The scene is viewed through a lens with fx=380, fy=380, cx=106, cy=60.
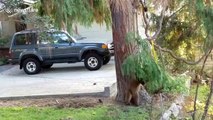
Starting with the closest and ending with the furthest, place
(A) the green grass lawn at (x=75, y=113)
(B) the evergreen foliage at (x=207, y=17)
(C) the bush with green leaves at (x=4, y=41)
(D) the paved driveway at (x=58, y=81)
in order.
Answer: (B) the evergreen foliage at (x=207, y=17) < (A) the green grass lawn at (x=75, y=113) < (D) the paved driveway at (x=58, y=81) < (C) the bush with green leaves at (x=4, y=41)

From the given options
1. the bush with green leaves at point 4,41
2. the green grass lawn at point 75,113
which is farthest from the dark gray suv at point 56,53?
the green grass lawn at point 75,113

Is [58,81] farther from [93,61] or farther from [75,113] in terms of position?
[75,113]

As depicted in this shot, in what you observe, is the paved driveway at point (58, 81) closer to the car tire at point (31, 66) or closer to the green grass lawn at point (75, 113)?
the car tire at point (31, 66)

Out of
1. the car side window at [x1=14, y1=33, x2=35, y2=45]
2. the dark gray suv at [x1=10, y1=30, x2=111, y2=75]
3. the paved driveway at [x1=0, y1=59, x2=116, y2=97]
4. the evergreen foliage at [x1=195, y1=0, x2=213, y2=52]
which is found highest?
the evergreen foliage at [x1=195, y1=0, x2=213, y2=52]

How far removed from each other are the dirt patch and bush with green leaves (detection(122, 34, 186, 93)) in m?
2.07

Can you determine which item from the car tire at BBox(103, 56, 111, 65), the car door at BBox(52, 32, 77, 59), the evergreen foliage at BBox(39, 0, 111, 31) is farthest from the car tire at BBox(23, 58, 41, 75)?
the evergreen foliage at BBox(39, 0, 111, 31)

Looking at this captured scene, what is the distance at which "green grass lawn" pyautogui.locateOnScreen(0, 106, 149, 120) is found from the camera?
25.4 ft

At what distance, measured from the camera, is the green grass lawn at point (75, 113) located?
7754 mm

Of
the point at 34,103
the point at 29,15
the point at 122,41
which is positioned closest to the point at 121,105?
the point at 122,41

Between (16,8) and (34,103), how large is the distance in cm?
359

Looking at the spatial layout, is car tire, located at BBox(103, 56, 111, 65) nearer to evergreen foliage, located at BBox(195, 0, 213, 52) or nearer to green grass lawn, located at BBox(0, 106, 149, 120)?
green grass lawn, located at BBox(0, 106, 149, 120)

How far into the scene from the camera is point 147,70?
249 inches

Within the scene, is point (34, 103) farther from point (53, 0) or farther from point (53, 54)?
point (53, 0)

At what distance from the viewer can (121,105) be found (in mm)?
8828
